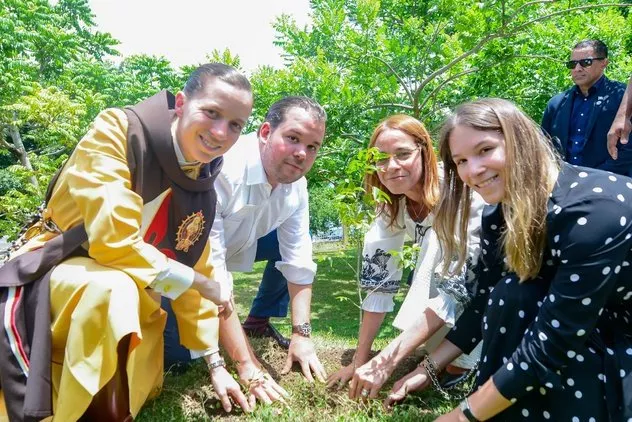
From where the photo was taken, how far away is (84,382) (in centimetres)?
180

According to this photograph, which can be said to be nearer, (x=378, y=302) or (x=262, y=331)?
(x=378, y=302)

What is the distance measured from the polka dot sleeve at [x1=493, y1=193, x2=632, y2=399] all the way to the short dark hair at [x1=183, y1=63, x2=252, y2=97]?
4.65ft

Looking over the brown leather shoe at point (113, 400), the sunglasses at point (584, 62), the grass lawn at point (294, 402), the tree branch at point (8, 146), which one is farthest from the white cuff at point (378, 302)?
the tree branch at point (8, 146)

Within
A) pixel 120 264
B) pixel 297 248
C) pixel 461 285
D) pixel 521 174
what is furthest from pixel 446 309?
pixel 120 264

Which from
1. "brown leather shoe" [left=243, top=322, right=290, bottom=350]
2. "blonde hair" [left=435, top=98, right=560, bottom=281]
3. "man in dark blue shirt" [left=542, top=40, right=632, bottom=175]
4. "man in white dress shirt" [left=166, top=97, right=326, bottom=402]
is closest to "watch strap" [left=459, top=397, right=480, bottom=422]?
"blonde hair" [left=435, top=98, right=560, bottom=281]

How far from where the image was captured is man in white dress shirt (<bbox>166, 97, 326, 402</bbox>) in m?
2.84

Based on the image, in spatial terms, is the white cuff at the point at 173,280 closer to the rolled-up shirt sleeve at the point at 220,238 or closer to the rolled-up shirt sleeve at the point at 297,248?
the rolled-up shirt sleeve at the point at 220,238

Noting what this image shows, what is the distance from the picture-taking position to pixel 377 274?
291 cm

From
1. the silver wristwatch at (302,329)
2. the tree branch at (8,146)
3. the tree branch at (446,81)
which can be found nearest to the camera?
the silver wristwatch at (302,329)

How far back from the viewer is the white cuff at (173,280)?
2.06 metres

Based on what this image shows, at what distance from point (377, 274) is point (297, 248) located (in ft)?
2.18

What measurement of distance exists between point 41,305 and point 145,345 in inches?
20.4

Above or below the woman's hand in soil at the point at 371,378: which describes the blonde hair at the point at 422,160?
above

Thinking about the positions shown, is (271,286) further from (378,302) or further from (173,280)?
(173,280)
